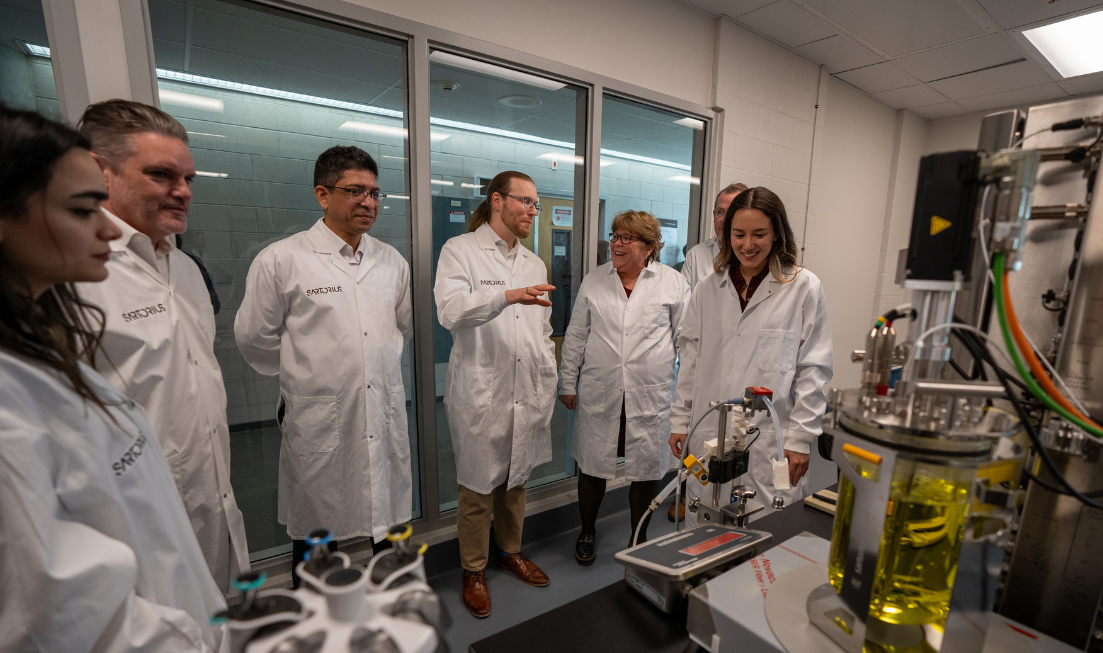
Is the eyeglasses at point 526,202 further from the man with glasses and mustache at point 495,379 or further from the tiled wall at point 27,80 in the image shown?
the tiled wall at point 27,80

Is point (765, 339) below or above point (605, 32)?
below

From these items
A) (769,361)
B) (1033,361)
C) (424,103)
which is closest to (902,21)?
(769,361)

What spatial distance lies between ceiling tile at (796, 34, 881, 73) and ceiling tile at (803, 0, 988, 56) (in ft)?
0.27

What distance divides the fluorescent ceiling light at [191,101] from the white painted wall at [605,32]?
651mm

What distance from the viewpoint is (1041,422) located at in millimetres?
780

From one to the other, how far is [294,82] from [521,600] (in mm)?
2281

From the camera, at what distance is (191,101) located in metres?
1.64

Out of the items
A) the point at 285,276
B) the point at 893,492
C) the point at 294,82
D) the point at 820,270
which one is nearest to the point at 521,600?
the point at 285,276

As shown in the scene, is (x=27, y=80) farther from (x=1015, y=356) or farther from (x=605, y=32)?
(x=1015, y=356)

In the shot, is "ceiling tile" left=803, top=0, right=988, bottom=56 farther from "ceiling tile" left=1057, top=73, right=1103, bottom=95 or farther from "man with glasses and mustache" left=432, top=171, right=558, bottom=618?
"man with glasses and mustache" left=432, top=171, right=558, bottom=618

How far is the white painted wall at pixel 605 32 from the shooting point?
203 cm

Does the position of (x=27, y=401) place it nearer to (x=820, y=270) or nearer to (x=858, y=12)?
(x=858, y=12)

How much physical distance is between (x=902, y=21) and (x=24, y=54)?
4.00 metres

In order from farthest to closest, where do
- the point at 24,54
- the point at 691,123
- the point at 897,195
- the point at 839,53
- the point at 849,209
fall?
the point at 897,195 < the point at 849,209 < the point at 839,53 < the point at 691,123 < the point at 24,54
